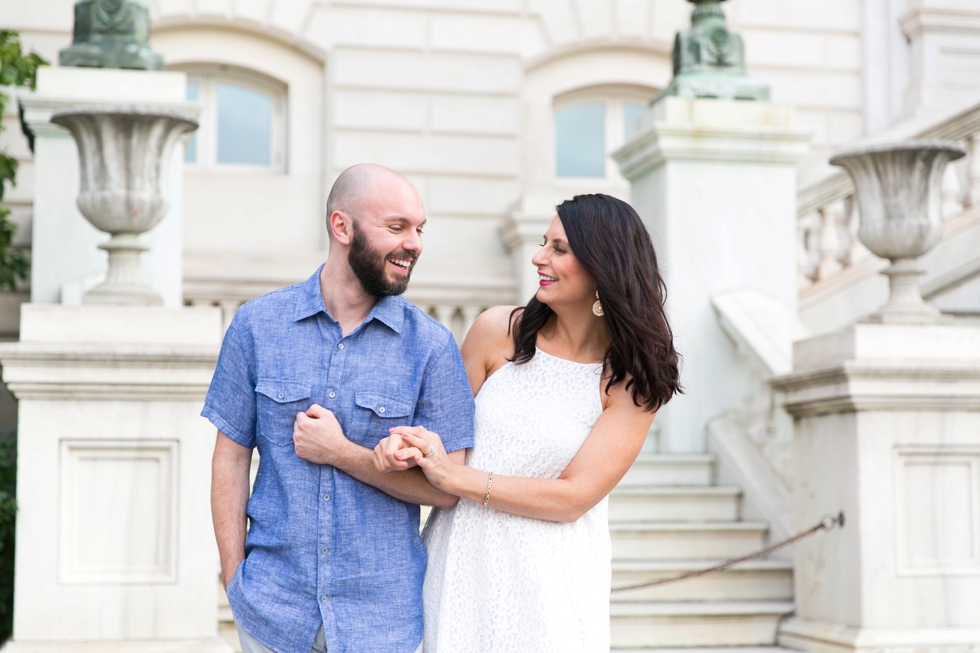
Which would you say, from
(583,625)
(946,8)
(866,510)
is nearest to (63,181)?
(866,510)

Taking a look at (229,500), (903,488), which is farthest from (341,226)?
(903,488)

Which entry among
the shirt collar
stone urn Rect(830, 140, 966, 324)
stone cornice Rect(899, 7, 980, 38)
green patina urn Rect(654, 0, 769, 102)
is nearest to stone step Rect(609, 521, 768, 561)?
stone urn Rect(830, 140, 966, 324)

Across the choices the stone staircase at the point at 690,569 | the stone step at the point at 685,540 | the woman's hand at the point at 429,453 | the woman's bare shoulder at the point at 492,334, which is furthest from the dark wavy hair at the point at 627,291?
the stone step at the point at 685,540

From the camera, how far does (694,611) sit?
570 cm

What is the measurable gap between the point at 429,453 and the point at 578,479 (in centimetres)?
40

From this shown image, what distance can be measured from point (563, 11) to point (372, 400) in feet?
34.2

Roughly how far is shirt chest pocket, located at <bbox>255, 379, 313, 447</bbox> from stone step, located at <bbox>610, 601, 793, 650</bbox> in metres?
3.26

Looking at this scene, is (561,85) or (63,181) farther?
(561,85)

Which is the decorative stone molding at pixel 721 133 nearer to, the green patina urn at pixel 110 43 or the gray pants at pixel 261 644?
the green patina urn at pixel 110 43

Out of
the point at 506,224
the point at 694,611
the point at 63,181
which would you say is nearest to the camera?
the point at 694,611

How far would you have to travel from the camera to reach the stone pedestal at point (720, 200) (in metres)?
7.44

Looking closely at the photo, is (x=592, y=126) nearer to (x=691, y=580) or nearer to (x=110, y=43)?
(x=110, y=43)

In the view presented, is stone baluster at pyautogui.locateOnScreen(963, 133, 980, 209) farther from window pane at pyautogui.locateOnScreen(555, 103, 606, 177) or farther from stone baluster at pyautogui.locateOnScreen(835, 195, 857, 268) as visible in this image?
window pane at pyautogui.locateOnScreen(555, 103, 606, 177)

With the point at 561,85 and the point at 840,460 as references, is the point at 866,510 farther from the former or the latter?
the point at 561,85
